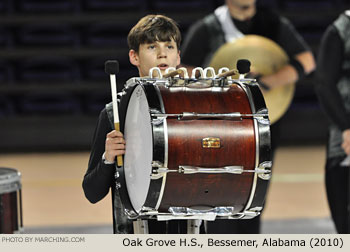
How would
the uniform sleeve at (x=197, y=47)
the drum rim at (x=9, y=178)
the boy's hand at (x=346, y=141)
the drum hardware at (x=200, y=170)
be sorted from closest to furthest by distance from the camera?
the drum hardware at (x=200, y=170), the drum rim at (x=9, y=178), the boy's hand at (x=346, y=141), the uniform sleeve at (x=197, y=47)

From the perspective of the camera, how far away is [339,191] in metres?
3.32

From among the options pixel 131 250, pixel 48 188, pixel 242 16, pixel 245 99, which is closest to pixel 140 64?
pixel 245 99

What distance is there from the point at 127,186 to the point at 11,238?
32cm

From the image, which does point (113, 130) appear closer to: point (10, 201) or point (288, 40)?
point (10, 201)

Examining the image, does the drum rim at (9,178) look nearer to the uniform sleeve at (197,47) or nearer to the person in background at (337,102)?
the uniform sleeve at (197,47)

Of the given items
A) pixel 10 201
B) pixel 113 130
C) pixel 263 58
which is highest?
pixel 263 58

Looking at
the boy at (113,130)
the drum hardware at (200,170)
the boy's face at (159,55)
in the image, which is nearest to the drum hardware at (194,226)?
the boy at (113,130)

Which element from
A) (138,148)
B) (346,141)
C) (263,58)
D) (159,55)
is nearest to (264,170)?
(138,148)

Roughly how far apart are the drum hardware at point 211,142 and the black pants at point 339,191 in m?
1.66

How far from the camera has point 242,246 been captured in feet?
5.74

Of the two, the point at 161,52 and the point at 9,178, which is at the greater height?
the point at 161,52

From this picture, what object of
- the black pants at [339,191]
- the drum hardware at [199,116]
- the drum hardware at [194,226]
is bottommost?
the black pants at [339,191]

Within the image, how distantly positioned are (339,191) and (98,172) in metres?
1.71

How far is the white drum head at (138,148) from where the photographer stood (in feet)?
5.86
